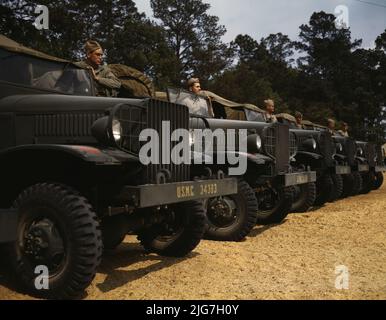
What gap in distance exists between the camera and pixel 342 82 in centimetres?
4028

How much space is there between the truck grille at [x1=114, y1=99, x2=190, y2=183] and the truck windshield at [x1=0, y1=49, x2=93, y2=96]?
1023 mm

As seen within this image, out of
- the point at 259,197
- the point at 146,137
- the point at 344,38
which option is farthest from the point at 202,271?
the point at 344,38

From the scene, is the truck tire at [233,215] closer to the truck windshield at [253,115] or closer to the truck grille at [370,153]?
the truck windshield at [253,115]

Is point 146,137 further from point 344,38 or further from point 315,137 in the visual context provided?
point 344,38

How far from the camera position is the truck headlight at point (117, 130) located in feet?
12.4

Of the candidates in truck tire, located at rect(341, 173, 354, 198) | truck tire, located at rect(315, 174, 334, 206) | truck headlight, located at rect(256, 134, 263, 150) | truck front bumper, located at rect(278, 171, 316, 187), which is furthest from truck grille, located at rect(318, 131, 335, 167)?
truck headlight, located at rect(256, 134, 263, 150)

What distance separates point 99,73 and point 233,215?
201 centimetres

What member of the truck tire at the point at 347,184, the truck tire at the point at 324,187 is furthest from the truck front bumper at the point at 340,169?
the truck tire at the point at 347,184

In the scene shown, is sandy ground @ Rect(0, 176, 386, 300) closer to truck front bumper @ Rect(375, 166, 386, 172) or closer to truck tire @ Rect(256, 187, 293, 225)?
truck tire @ Rect(256, 187, 293, 225)

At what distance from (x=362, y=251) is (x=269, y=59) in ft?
148

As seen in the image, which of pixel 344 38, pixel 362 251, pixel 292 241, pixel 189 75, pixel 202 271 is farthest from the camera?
pixel 344 38

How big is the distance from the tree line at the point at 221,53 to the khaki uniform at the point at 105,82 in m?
11.5

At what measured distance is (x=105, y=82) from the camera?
5.32 meters

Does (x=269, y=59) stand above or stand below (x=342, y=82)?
above
